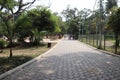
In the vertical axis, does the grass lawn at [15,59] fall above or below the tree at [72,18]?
below

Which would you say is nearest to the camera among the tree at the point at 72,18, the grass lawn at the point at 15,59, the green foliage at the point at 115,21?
the grass lawn at the point at 15,59

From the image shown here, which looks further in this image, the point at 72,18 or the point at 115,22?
the point at 72,18

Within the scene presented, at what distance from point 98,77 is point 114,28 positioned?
11.5m

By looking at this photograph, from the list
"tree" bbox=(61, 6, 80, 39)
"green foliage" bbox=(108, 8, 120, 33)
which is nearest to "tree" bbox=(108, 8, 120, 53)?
"green foliage" bbox=(108, 8, 120, 33)

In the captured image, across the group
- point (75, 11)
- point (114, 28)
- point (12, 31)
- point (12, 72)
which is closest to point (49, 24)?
point (114, 28)

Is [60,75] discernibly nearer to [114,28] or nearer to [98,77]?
[98,77]

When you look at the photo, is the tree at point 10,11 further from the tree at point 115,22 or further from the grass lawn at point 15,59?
the tree at point 115,22

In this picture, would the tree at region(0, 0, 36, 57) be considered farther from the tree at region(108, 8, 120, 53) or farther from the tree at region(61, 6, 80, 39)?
the tree at region(61, 6, 80, 39)

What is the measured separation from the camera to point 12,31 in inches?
685

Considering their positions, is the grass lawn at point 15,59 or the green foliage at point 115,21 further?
the green foliage at point 115,21

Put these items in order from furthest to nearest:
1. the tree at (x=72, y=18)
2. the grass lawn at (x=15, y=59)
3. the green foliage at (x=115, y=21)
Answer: the tree at (x=72, y=18) < the green foliage at (x=115, y=21) < the grass lawn at (x=15, y=59)

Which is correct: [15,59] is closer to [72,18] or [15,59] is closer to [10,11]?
[10,11]

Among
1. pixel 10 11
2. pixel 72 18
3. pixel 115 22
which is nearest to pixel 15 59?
pixel 10 11

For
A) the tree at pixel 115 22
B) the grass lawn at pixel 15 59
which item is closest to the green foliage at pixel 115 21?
the tree at pixel 115 22
